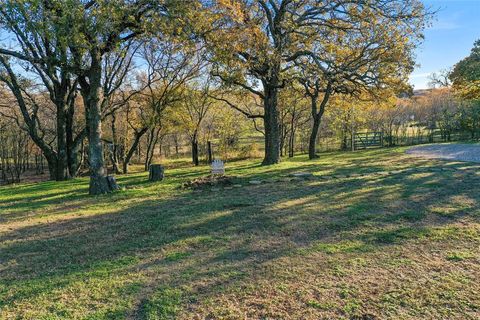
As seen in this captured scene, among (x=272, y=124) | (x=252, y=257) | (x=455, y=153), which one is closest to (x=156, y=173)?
(x=272, y=124)

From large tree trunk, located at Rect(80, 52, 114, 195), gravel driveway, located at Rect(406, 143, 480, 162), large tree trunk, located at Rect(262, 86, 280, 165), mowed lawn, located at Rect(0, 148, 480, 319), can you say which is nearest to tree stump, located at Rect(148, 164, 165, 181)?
large tree trunk, located at Rect(80, 52, 114, 195)

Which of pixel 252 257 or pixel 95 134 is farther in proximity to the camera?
pixel 95 134

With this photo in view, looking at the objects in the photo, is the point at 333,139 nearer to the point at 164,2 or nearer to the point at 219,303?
the point at 164,2

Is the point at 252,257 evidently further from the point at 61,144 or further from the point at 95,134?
the point at 61,144

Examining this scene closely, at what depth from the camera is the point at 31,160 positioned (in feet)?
122

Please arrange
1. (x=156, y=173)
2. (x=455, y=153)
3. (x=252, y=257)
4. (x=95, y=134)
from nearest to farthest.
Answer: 1. (x=252, y=257)
2. (x=95, y=134)
3. (x=156, y=173)
4. (x=455, y=153)

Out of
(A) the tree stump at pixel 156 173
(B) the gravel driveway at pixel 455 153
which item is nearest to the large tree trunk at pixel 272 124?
(A) the tree stump at pixel 156 173

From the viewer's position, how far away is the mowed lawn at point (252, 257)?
298cm

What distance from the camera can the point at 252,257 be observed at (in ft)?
13.5

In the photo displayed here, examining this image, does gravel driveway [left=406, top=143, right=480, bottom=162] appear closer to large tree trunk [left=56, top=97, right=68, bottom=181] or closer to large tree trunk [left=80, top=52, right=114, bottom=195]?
large tree trunk [left=80, top=52, right=114, bottom=195]

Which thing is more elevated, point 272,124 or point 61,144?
point 272,124

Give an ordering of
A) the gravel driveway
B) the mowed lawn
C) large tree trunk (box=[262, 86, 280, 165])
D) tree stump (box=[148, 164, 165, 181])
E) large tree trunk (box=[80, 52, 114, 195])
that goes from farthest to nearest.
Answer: large tree trunk (box=[262, 86, 280, 165]) < the gravel driveway < tree stump (box=[148, 164, 165, 181]) < large tree trunk (box=[80, 52, 114, 195]) < the mowed lawn

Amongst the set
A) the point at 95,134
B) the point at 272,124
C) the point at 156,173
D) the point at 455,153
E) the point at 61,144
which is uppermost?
the point at 272,124

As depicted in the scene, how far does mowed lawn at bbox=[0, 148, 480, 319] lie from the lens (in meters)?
2.98
